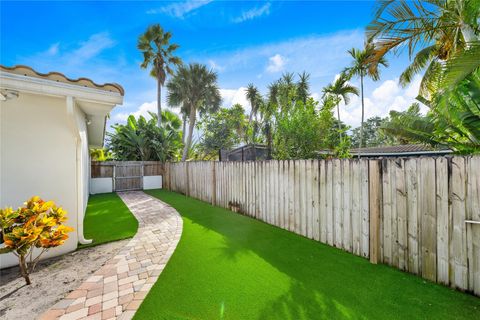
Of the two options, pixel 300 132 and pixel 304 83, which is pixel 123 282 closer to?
pixel 300 132

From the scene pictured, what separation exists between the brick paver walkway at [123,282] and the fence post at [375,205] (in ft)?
11.1

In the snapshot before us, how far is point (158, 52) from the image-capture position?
1720 centimetres

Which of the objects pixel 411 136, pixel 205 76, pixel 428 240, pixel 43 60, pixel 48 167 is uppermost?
pixel 205 76

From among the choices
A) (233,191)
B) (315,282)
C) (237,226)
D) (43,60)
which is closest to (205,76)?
(43,60)

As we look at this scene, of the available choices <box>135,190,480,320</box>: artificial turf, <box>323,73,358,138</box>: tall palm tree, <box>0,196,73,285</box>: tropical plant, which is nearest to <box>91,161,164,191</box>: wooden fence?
<box>0,196,73,285</box>: tropical plant

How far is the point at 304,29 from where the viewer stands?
745 cm

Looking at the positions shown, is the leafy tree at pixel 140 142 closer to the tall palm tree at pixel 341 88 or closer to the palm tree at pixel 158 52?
the palm tree at pixel 158 52

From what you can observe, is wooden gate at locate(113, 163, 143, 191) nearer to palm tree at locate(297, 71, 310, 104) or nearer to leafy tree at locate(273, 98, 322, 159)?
leafy tree at locate(273, 98, 322, 159)

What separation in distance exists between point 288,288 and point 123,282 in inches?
90.0

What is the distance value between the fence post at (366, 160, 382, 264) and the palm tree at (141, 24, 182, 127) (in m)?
16.8

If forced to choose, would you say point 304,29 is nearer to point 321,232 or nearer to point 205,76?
point 321,232

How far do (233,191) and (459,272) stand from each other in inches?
202

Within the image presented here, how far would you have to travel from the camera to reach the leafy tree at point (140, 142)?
49.0ft

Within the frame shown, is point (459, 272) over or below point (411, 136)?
below
